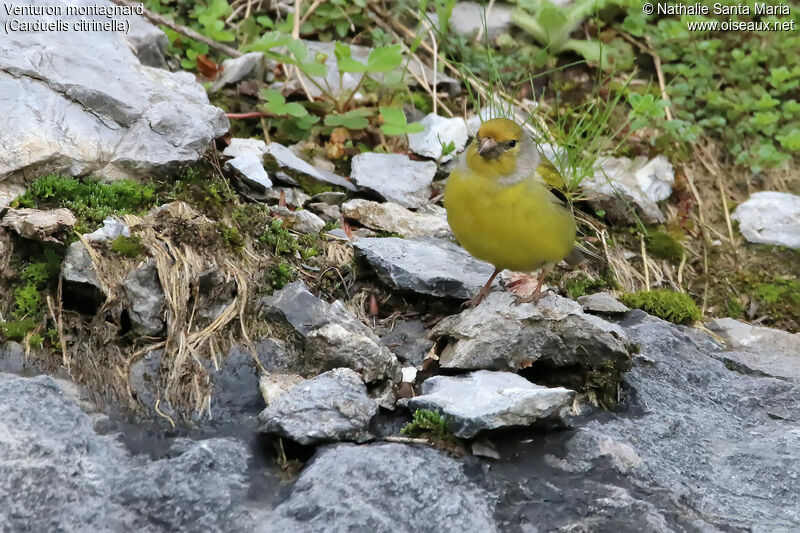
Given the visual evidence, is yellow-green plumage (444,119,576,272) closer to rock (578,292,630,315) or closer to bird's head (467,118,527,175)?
bird's head (467,118,527,175)

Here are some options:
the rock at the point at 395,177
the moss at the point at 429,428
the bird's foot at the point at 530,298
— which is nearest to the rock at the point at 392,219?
the rock at the point at 395,177

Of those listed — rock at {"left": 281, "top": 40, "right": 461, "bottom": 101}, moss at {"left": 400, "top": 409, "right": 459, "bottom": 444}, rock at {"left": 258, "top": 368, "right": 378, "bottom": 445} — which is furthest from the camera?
rock at {"left": 281, "top": 40, "right": 461, "bottom": 101}

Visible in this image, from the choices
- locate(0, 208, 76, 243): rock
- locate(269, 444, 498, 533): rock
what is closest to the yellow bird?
locate(269, 444, 498, 533): rock

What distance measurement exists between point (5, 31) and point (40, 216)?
6.31ft

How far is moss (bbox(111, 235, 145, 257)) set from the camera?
12.9 ft

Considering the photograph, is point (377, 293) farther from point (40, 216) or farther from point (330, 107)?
point (330, 107)

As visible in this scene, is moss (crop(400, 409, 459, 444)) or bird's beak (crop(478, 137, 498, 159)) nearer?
moss (crop(400, 409, 459, 444))

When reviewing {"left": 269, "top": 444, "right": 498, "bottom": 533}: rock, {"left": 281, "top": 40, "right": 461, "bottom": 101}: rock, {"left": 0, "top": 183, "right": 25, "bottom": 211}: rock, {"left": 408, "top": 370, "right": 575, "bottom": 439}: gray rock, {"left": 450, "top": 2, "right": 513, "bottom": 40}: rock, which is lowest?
{"left": 269, "top": 444, "right": 498, "bottom": 533}: rock

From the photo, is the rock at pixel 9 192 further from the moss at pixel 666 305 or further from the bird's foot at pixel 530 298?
the moss at pixel 666 305

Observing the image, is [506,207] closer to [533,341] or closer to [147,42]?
[533,341]

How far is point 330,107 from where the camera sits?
6.19 meters

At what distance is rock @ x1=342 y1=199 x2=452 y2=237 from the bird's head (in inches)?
39.8

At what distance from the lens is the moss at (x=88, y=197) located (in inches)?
165

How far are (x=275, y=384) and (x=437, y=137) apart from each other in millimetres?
3104
